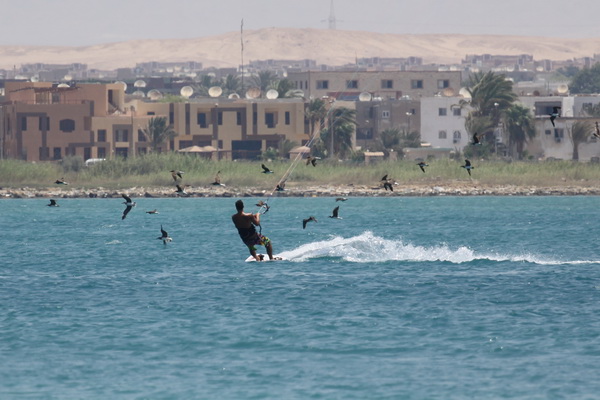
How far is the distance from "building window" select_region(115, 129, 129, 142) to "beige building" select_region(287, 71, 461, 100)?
51441 millimetres

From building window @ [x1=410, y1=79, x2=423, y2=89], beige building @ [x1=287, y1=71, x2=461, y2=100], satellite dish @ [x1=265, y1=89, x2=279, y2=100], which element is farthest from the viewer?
building window @ [x1=410, y1=79, x2=423, y2=89]

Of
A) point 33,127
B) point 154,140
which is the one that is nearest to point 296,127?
point 154,140

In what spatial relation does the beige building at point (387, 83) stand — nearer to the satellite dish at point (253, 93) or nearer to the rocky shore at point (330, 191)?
the satellite dish at point (253, 93)


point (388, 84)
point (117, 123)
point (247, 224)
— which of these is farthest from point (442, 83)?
point (247, 224)

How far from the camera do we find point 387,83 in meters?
180

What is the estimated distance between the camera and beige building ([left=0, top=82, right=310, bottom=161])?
126375mm

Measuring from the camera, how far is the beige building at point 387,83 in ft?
589

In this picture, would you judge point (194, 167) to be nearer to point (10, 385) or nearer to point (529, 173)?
point (529, 173)

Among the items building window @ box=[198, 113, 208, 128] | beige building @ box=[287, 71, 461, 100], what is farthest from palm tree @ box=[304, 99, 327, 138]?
beige building @ box=[287, 71, 461, 100]

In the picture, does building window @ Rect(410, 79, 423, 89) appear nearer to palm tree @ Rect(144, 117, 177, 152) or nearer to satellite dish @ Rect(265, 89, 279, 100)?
satellite dish @ Rect(265, 89, 279, 100)

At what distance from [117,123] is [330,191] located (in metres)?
25.8

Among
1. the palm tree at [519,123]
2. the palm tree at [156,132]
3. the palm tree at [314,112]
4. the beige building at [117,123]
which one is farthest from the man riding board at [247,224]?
the palm tree at [314,112]

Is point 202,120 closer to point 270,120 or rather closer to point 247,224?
point 270,120

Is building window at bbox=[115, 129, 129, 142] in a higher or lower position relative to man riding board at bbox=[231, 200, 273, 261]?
higher
